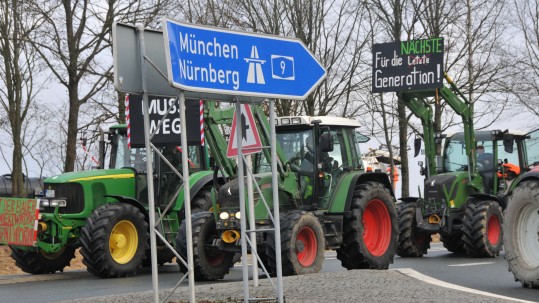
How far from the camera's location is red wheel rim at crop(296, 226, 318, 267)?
15438 mm

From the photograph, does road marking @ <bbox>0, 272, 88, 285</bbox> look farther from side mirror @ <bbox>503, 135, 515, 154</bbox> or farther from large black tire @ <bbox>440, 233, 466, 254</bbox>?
side mirror @ <bbox>503, 135, 515, 154</bbox>

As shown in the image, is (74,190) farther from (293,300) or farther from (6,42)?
(6,42)

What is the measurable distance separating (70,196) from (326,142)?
511 cm

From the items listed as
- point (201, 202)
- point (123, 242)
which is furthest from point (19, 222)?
point (201, 202)

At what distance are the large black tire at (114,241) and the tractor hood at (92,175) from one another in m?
0.91

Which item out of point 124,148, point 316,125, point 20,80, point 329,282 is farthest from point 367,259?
point 20,80

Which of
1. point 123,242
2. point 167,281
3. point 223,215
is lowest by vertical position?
point 167,281

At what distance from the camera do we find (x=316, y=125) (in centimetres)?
1641

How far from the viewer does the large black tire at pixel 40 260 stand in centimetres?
1853

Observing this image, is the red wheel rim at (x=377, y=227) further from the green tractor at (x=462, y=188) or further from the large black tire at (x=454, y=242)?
the large black tire at (x=454, y=242)

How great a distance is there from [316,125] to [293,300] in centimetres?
585

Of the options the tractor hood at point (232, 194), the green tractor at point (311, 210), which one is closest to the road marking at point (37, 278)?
the green tractor at point (311, 210)

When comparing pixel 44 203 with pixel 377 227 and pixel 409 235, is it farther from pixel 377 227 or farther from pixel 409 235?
pixel 409 235

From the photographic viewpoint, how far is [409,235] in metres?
21.0
